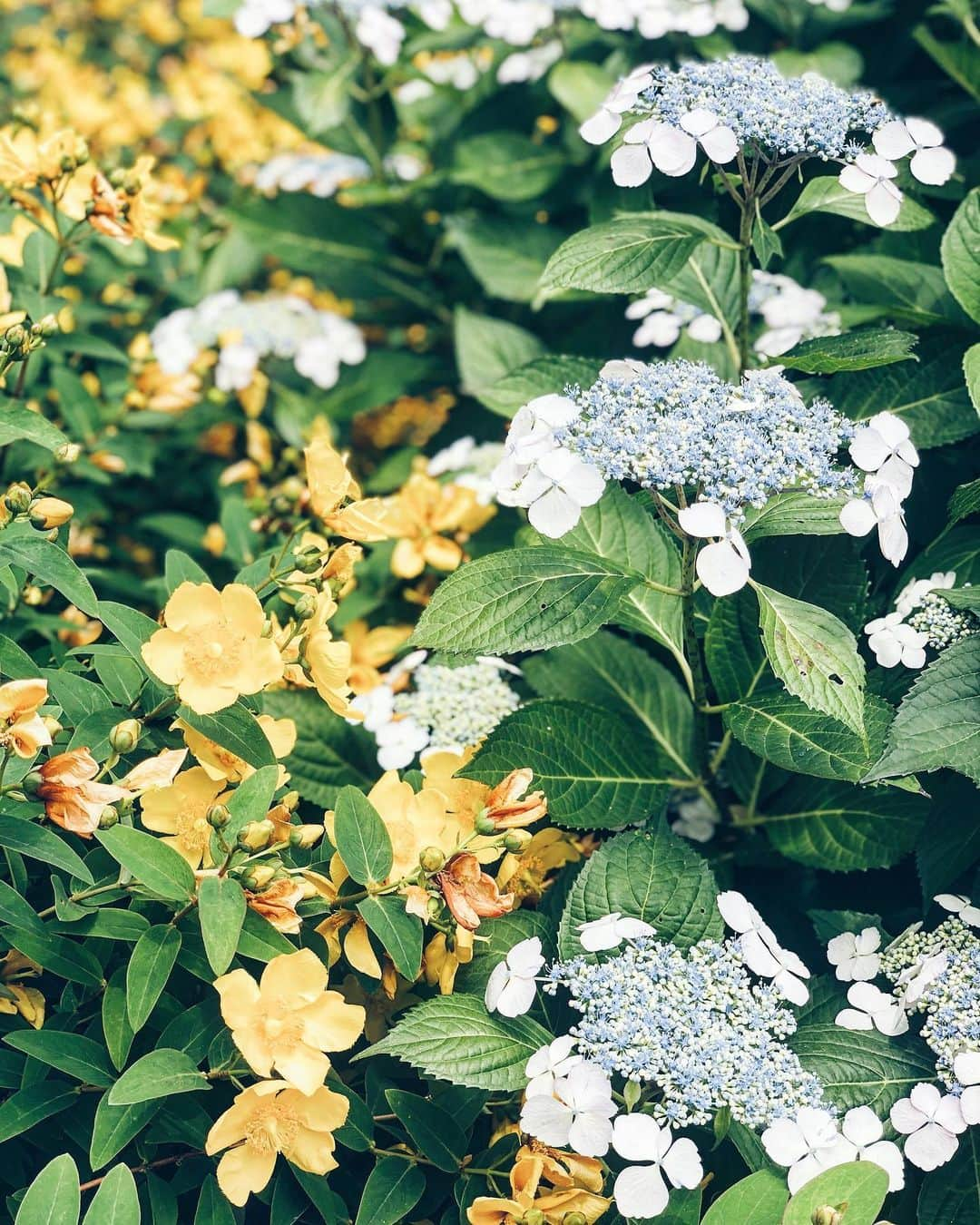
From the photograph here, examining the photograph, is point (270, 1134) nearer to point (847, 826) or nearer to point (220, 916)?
point (220, 916)

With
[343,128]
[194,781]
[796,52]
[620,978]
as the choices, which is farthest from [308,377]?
[620,978]

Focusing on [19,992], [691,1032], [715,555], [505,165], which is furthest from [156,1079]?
[505,165]

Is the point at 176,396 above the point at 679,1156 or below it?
above

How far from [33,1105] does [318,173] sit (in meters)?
1.40

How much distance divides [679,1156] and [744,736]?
31 cm

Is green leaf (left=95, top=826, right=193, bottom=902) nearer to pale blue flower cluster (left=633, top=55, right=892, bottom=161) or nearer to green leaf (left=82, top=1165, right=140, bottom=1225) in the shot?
green leaf (left=82, top=1165, right=140, bottom=1225)

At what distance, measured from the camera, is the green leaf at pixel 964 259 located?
1.12 metres

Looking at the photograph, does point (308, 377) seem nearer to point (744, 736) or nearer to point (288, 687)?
point (288, 687)

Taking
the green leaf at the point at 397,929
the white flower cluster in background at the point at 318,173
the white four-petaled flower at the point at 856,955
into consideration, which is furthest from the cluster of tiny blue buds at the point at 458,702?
the white flower cluster in background at the point at 318,173

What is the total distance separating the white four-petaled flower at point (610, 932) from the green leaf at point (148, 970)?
29 cm

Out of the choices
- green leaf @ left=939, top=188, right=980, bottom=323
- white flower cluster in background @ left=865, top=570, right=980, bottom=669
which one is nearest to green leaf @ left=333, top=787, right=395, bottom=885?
white flower cluster in background @ left=865, top=570, right=980, bottom=669

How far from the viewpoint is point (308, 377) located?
6.11 feet

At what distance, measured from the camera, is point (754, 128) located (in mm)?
921

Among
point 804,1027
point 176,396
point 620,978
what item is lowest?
point 804,1027
